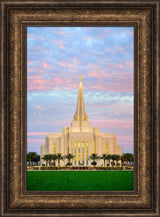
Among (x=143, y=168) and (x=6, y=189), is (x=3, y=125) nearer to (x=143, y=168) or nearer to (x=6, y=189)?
(x=6, y=189)

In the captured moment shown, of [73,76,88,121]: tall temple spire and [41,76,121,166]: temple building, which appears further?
[73,76,88,121]: tall temple spire

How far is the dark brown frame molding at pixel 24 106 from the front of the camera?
16.1 feet

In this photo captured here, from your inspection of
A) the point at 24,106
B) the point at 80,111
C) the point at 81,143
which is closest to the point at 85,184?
the point at 24,106

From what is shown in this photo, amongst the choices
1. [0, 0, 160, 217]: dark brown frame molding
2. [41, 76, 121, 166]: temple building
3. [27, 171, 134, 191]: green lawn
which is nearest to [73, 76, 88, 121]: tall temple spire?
[41, 76, 121, 166]: temple building

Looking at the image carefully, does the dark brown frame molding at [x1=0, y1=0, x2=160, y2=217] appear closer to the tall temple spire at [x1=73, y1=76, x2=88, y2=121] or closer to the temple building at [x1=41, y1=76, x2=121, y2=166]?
the temple building at [x1=41, y1=76, x2=121, y2=166]

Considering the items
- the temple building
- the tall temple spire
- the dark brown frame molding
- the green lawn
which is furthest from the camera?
the tall temple spire

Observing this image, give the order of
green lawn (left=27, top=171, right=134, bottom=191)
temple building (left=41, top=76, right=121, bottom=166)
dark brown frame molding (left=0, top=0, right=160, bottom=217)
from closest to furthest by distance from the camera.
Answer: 1. dark brown frame molding (left=0, top=0, right=160, bottom=217)
2. green lawn (left=27, top=171, right=134, bottom=191)
3. temple building (left=41, top=76, right=121, bottom=166)

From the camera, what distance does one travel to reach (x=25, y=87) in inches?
201

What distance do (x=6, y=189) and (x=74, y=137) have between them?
1915 inches

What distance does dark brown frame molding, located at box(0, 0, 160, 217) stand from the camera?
492 centimetres

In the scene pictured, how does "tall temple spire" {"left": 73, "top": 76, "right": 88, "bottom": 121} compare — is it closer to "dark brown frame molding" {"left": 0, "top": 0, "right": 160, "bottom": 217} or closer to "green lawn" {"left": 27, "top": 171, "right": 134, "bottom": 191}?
"green lawn" {"left": 27, "top": 171, "right": 134, "bottom": 191}

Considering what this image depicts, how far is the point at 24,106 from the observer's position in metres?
5.07

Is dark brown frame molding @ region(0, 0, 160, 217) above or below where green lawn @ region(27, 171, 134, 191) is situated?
above

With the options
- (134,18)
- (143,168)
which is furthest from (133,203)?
(134,18)
